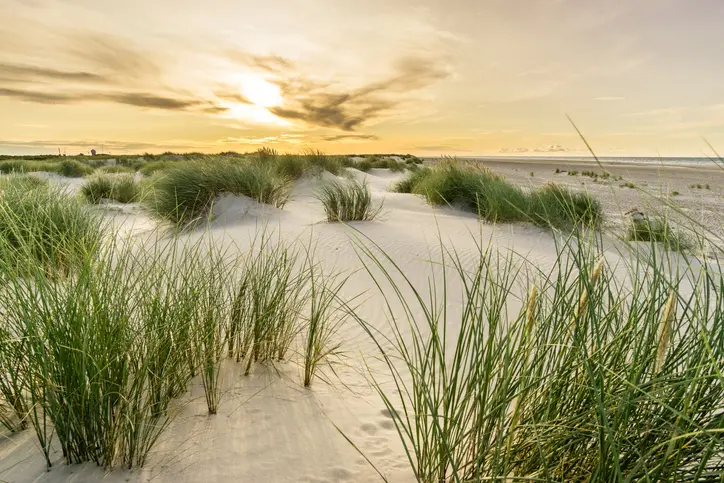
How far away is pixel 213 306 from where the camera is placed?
2.11m

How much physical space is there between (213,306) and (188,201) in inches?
224

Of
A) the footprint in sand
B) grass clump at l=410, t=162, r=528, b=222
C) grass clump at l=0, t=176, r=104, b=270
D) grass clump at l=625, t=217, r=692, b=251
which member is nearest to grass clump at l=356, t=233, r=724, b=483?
grass clump at l=625, t=217, r=692, b=251

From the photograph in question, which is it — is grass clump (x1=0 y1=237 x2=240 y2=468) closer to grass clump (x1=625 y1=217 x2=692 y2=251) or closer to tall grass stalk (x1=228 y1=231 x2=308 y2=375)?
tall grass stalk (x1=228 y1=231 x2=308 y2=375)

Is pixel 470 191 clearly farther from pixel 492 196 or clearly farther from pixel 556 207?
pixel 556 207

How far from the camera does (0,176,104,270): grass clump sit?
1.76 metres

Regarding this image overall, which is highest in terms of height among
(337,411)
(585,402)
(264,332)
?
(585,402)

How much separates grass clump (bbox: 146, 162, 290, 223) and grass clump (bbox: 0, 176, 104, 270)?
6.42 ft

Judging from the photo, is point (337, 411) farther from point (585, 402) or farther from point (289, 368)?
point (585, 402)

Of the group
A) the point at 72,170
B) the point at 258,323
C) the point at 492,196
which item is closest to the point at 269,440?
the point at 258,323

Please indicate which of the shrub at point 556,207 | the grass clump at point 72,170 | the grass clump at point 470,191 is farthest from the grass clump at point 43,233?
the grass clump at point 72,170

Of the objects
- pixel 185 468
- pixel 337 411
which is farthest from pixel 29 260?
pixel 337 411

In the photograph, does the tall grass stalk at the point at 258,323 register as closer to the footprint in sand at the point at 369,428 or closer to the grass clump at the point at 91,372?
the grass clump at the point at 91,372

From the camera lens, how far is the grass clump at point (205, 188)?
711cm

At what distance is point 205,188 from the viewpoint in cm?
737
